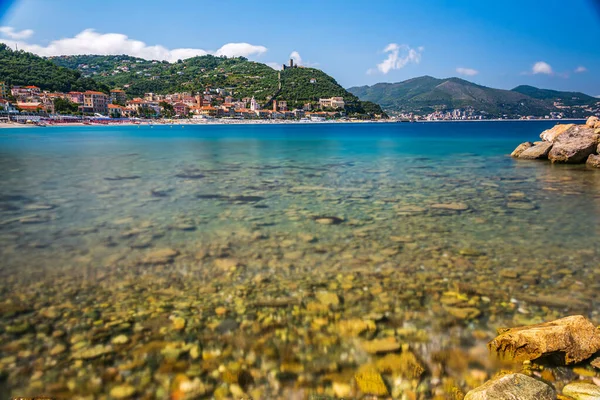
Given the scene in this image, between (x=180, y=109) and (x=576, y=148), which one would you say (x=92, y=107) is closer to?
(x=180, y=109)

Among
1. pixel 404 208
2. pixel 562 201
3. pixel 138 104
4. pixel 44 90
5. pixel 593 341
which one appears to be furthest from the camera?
pixel 138 104

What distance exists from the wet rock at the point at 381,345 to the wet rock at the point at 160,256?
4065mm

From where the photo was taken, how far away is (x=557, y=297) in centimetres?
539

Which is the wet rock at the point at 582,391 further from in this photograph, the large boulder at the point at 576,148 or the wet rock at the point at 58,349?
the large boulder at the point at 576,148

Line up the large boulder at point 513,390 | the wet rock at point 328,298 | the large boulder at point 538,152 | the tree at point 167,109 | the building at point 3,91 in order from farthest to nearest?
the tree at point 167,109 < the building at point 3,91 < the large boulder at point 538,152 < the wet rock at point 328,298 < the large boulder at point 513,390

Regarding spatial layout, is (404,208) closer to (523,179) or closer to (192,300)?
(192,300)

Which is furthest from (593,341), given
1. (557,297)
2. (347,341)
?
(347,341)

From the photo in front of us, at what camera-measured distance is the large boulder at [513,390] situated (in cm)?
309

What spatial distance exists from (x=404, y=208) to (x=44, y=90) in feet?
619

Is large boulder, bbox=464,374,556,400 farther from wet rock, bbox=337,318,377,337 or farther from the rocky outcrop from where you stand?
the rocky outcrop

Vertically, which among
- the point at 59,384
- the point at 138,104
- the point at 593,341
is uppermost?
the point at 138,104

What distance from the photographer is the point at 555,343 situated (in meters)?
3.84

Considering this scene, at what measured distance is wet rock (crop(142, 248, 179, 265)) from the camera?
6809 mm

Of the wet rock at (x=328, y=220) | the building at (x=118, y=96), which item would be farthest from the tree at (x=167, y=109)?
the wet rock at (x=328, y=220)
